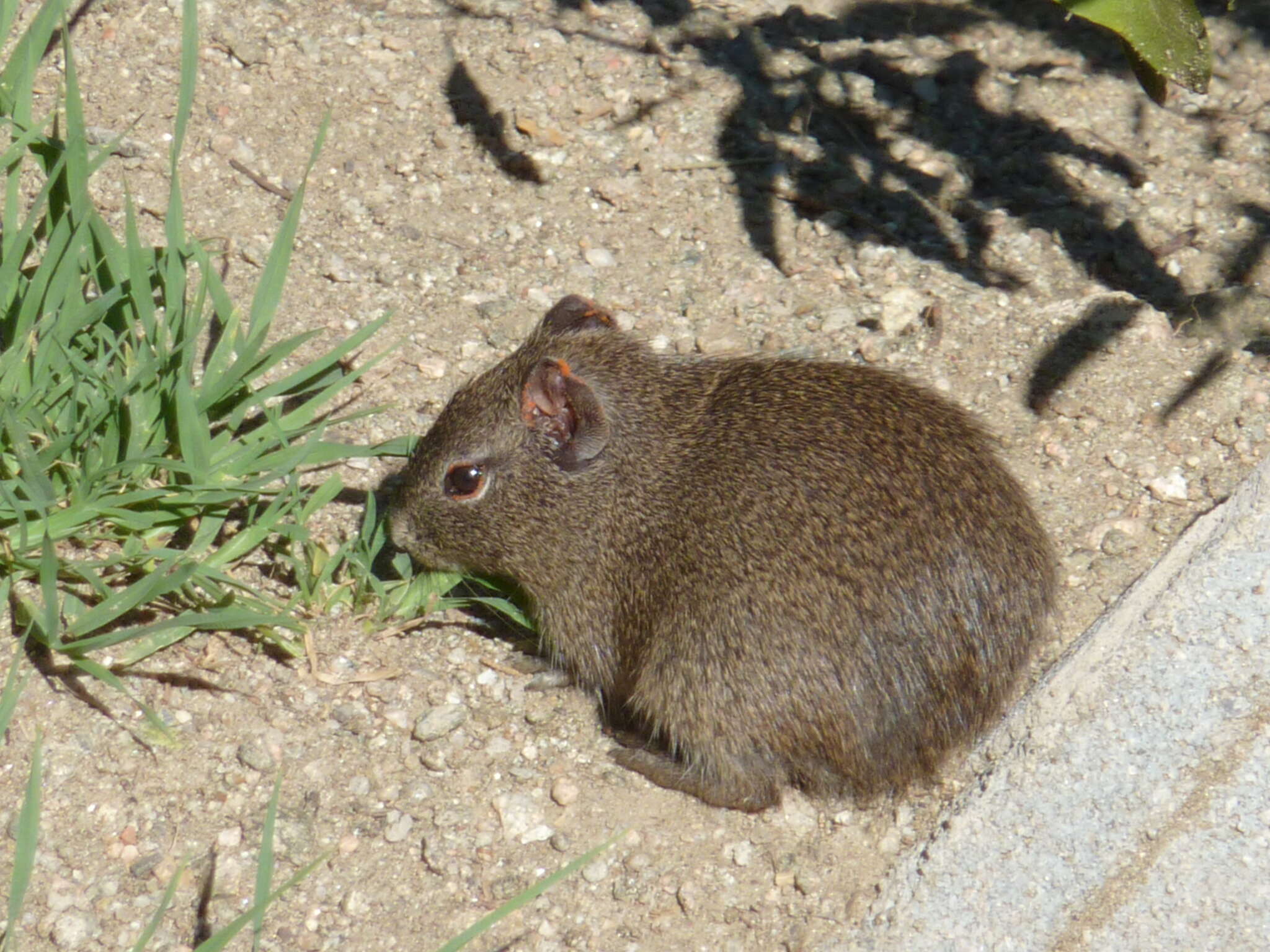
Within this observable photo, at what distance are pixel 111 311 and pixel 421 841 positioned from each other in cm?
184

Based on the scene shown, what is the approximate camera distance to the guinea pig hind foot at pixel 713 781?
3.71m

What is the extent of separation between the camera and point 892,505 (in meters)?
3.60

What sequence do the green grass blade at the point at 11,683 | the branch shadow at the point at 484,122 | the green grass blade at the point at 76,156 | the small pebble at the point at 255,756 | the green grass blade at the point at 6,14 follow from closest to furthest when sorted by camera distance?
1. the green grass blade at the point at 11,683
2. the small pebble at the point at 255,756
3. the green grass blade at the point at 76,156
4. the green grass blade at the point at 6,14
5. the branch shadow at the point at 484,122

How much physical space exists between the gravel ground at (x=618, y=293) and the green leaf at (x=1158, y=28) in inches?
57.1

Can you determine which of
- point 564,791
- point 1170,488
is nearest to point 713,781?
point 564,791

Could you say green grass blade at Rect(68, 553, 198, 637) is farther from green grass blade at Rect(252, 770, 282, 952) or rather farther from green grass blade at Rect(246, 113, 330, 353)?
A: green grass blade at Rect(246, 113, 330, 353)

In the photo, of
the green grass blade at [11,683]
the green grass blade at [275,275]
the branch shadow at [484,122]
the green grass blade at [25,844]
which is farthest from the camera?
the branch shadow at [484,122]

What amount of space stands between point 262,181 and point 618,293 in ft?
4.40

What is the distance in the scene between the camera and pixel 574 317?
4.26m

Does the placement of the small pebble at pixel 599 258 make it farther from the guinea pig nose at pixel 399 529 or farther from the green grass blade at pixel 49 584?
the green grass blade at pixel 49 584

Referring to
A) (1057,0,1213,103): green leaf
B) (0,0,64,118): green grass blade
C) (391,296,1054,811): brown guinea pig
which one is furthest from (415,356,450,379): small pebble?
(1057,0,1213,103): green leaf

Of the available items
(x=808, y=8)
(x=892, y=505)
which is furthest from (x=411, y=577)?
(x=808, y=8)

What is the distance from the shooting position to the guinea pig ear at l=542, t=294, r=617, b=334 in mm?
4258

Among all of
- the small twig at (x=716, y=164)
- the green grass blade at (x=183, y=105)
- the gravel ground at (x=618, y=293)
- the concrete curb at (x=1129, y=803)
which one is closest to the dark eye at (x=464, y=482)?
the gravel ground at (x=618, y=293)
